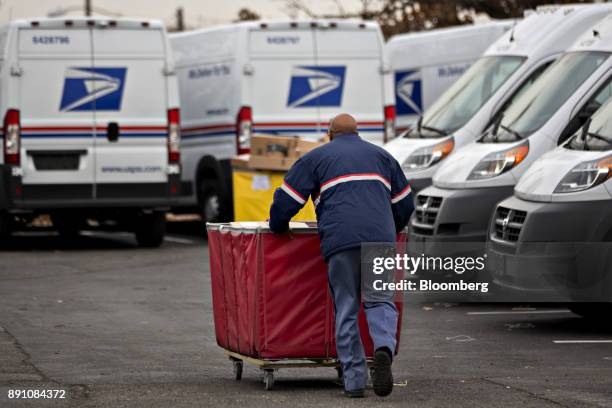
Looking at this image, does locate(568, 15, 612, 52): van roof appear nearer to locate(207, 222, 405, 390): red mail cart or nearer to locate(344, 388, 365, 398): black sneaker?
locate(207, 222, 405, 390): red mail cart

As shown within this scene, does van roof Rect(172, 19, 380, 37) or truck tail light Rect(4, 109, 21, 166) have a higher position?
van roof Rect(172, 19, 380, 37)

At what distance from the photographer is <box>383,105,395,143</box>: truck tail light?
63.1 feet

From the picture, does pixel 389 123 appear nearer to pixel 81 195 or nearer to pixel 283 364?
pixel 81 195

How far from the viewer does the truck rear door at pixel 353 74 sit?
62.2ft

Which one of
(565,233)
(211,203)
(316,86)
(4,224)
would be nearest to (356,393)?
(565,233)

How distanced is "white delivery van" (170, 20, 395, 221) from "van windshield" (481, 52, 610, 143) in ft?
17.9

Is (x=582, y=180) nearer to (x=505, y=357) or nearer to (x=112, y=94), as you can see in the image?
(x=505, y=357)

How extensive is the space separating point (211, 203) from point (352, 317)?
11.5 meters

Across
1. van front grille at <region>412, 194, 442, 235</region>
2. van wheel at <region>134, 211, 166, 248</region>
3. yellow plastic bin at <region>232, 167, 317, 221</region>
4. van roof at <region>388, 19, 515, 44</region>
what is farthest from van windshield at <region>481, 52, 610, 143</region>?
van roof at <region>388, 19, 515, 44</region>

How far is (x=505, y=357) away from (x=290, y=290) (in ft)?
6.89

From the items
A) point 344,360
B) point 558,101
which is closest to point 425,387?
point 344,360

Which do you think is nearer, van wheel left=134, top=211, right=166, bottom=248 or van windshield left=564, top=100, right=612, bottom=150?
van windshield left=564, top=100, right=612, bottom=150
